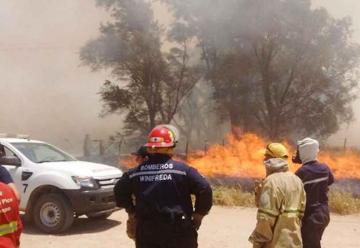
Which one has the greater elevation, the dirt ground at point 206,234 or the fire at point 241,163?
the fire at point 241,163

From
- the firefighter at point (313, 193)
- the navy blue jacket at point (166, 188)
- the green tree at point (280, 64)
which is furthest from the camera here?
the green tree at point (280, 64)

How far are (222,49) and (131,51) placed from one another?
401cm

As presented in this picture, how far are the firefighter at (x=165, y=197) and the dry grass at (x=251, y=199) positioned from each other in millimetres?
7319

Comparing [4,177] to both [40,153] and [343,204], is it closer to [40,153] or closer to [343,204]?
[40,153]

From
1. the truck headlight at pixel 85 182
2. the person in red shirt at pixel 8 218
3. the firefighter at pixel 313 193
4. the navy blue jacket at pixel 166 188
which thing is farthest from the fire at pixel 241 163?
the person in red shirt at pixel 8 218

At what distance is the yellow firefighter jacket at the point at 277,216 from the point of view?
4.02 meters

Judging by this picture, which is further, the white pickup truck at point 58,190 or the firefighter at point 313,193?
the white pickup truck at point 58,190

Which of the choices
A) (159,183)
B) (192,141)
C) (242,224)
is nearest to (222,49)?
(192,141)

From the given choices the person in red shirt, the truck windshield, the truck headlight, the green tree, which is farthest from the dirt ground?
the green tree

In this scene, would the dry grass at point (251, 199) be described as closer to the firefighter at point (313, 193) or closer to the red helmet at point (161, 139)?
the firefighter at point (313, 193)

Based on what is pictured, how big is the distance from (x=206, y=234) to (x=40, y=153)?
3277 mm

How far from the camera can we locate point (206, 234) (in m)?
8.20

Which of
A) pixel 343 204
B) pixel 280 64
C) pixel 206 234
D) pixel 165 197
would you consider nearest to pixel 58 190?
pixel 206 234

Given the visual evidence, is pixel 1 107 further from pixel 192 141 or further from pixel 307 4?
pixel 307 4
